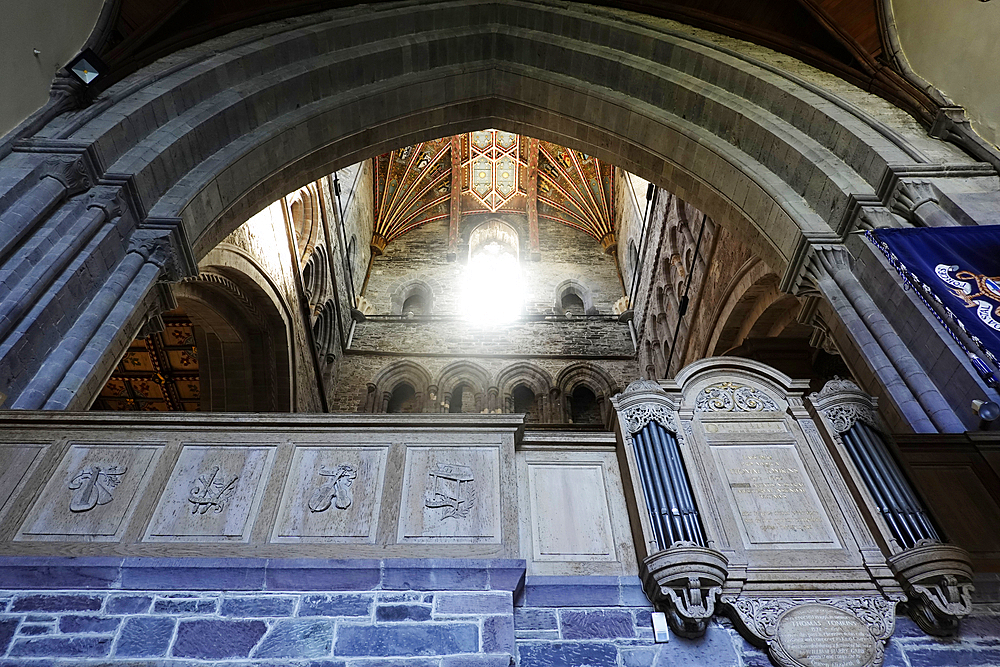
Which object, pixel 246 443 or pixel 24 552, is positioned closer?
pixel 24 552

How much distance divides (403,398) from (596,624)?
11.2 m

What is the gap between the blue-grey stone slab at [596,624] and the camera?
3.61 metres

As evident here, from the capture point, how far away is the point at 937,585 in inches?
145

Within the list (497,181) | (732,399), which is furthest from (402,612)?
(497,181)

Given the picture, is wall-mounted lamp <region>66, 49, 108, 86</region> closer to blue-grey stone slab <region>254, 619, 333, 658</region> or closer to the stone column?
blue-grey stone slab <region>254, 619, 333, 658</region>

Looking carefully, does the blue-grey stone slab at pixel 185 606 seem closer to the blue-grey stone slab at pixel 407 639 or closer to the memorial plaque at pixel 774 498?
the blue-grey stone slab at pixel 407 639

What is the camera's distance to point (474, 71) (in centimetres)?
949

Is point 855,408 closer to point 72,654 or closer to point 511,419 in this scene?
point 511,419

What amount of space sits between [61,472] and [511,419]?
282 cm

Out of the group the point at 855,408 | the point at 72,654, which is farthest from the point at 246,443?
the point at 855,408

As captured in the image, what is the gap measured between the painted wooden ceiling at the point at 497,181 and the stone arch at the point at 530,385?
19.1 ft

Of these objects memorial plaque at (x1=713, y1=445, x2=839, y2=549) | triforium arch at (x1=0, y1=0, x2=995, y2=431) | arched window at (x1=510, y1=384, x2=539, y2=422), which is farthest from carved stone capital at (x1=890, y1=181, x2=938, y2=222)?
arched window at (x1=510, y1=384, x2=539, y2=422)

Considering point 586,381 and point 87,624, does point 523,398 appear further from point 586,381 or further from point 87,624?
point 87,624

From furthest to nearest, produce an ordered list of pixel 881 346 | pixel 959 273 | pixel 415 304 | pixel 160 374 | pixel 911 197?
pixel 415 304, pixel 160 374, pixel 911 197, pixel 881 346, pixel 959 273
